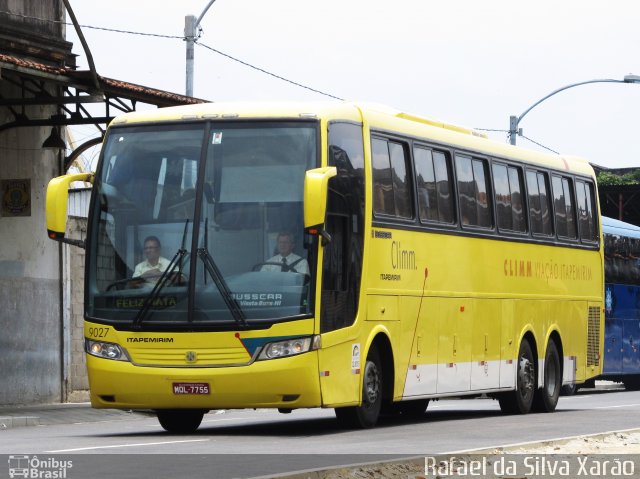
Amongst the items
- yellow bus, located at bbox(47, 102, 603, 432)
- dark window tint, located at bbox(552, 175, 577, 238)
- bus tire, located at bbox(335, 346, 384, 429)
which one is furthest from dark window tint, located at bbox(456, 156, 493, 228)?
bus tire, located at bbox(335, 346, 384, 429)

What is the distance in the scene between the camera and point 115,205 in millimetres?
17750

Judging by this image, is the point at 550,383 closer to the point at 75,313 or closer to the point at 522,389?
the point at 522,389

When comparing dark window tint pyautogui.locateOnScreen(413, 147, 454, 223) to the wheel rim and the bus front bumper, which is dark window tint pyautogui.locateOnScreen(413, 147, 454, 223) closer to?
the wheel rim

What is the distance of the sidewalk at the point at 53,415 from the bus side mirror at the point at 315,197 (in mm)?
6720

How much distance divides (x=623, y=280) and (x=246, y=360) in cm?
2092

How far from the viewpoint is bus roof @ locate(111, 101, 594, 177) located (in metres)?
17.9

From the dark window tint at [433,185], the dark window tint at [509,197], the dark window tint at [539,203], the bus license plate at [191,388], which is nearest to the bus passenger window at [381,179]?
the dark window tint at [433,185]

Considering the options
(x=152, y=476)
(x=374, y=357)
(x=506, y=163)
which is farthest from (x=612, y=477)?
(x=506, y=163)

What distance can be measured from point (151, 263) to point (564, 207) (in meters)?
9.61

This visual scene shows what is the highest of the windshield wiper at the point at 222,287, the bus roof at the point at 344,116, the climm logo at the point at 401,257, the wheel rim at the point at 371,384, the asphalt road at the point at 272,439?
the bus roof at the point at 344,116

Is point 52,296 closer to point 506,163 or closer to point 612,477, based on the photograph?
point 506,163

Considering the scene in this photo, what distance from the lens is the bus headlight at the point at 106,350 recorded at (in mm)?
17406

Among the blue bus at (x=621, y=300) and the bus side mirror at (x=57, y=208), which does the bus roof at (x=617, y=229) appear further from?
the bus side mirror at (x=57, y=208)

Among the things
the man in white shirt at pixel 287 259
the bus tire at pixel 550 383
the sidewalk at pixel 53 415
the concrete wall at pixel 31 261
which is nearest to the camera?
the man in white shirt at pixel 287 259
